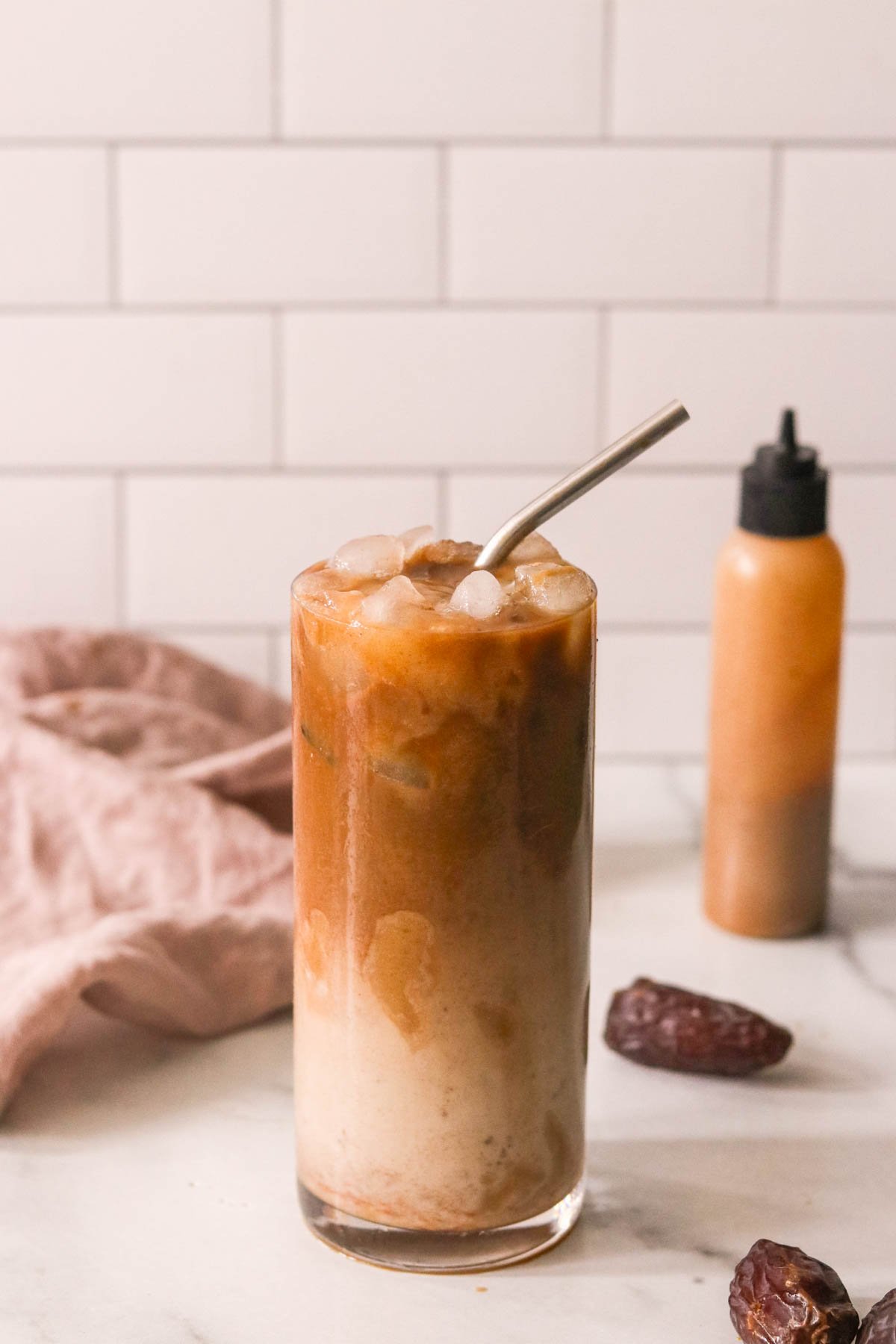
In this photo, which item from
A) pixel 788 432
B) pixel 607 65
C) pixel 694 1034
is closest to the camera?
pixel 694 1034

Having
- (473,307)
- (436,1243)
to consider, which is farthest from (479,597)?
(473,307)

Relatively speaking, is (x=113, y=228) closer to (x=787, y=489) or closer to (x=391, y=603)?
(x=787, y=489)

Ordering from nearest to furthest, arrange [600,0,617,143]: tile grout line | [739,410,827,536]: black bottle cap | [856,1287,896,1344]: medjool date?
1. [856,1287,896,1344]: medjool date
2. [739,410,827,536]: black bottle cap
3. [600,0,617,143]: tile grout line

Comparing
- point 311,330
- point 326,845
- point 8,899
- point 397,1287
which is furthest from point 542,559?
point 311,330

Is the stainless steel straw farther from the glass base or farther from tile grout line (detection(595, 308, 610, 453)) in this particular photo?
tile grout line (detection(595, 308, 610, 453))

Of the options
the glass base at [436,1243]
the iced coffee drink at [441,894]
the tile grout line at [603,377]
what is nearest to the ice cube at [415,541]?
the iced coffee drink at [441,894]

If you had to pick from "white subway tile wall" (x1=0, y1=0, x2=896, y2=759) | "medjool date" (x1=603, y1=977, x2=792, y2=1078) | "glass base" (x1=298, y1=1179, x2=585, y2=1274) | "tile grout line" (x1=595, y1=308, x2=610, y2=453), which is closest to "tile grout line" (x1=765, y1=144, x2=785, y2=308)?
"white subway tile wall" (x1=0, y1=0, x2=896, y2=759)
